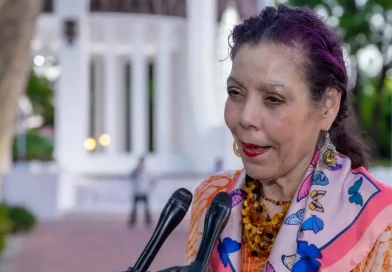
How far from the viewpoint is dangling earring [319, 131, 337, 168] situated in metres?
1.91

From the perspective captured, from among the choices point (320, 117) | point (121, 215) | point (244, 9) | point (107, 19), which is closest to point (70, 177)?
point (121, 215)

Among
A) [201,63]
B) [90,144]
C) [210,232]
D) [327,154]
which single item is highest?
[201,63]

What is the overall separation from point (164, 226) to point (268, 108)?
1.20ft

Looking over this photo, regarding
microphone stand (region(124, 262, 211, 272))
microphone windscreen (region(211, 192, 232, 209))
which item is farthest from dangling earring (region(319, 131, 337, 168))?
microphone stand (region(124, 262, 211, 272))

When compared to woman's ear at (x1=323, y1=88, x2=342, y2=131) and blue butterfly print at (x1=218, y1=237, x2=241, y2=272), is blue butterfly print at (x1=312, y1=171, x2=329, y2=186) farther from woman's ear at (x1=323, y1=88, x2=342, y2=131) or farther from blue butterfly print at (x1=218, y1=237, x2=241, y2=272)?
blue butterfly print at (x1=218, y1=237, x2=241, y2=272)

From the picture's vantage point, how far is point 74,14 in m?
20.1

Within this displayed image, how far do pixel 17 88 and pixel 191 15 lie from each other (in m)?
13.7

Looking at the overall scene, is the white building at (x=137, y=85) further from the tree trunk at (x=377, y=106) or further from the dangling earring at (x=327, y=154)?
the dangling earring at (x=327, y=154)

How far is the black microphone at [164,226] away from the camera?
1553 mm

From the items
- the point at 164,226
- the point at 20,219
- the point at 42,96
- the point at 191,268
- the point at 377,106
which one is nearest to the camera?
the point at 191,268

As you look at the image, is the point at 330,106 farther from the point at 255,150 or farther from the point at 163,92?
the point at 163,92

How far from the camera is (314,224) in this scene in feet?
5.87

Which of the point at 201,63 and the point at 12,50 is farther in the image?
the point at 201,63

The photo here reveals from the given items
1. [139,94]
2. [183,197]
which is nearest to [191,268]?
[183,197]
